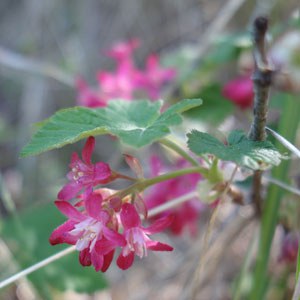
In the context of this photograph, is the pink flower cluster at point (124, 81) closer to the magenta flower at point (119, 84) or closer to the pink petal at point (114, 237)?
the magenta flower at point (119, 84)

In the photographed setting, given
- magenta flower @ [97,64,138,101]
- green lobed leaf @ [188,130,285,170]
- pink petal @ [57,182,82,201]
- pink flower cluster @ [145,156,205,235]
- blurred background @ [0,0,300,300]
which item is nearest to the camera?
green lobed leaf @ [188,130,285,170]

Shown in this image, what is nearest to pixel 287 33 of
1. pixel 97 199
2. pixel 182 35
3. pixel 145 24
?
pixel 97 199

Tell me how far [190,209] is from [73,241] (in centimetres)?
59

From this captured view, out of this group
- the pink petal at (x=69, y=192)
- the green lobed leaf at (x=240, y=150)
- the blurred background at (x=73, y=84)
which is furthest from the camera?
the blurred background at (x=73, y=84)

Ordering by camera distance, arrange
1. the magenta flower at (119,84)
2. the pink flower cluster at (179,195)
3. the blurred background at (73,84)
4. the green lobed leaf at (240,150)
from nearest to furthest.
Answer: the green lobed leaf at (240,150) → the pink flower cluster at (179,195) → the blurred background at (73,84) → the magenta flower at (119,84)

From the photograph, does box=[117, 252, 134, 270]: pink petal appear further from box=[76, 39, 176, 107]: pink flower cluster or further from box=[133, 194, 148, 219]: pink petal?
box=[76, 39, 176, 107]: pink flower cluster

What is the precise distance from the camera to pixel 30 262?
1142 mm

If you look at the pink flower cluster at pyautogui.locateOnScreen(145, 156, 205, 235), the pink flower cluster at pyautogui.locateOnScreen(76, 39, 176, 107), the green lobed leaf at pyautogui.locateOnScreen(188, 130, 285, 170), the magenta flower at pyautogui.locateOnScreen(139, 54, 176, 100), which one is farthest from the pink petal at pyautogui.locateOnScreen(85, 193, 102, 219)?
the magenta flower at pyautogui.locateOnScreen(139, 54, 176, 100)

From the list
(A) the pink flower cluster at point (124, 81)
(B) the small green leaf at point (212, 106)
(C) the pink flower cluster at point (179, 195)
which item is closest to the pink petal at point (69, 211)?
(C) the pink flower cluster at point (179, 195)

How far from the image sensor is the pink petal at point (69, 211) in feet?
2.04

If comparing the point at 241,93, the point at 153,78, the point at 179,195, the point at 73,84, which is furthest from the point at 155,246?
the point at 73,84

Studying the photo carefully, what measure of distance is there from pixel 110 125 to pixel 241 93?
2.34 feet

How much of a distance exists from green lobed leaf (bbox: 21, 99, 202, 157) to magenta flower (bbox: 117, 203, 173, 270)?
9 centimetres

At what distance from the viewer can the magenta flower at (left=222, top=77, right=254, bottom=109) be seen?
129 cm
